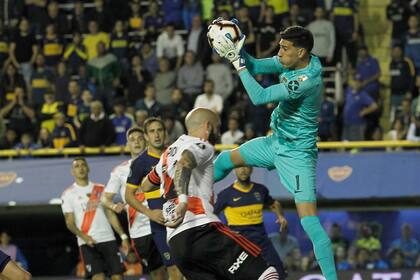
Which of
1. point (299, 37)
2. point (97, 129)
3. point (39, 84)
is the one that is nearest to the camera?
point (299, 37)

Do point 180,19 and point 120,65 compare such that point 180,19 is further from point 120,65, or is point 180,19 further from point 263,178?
point 263,178

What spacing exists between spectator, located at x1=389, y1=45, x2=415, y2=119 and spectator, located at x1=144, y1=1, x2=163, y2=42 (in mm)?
4727

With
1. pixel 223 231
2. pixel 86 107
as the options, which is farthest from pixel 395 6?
pixel 223 231

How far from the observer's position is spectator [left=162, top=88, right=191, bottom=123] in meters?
19.2

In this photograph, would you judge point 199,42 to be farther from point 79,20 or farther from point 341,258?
point 341,258

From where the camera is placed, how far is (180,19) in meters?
21.8

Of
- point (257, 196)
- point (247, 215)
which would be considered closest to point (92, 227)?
point (247, 215)

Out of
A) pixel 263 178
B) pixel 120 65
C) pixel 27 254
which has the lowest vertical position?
pixel 27 254

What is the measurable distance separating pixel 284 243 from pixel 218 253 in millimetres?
11094

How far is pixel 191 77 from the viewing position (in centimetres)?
2006

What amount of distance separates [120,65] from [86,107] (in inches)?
66.2

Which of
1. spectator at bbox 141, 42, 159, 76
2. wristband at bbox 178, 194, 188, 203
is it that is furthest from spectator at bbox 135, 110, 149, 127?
wristband at bbox 178, 194, 188, 203

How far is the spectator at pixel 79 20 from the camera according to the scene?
22.5 meters

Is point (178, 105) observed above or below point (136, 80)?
below
